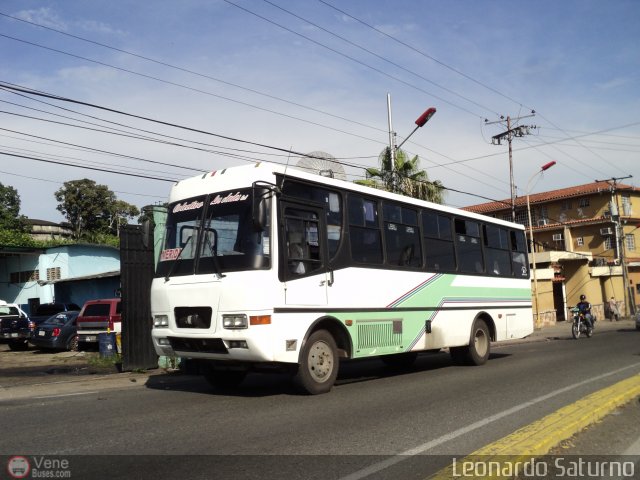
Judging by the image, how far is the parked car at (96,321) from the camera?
18688 mm

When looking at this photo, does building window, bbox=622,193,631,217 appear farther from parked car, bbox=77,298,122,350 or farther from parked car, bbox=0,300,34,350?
parked car, bbox=0,300,34,350

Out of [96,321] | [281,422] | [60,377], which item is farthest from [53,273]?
[281,422]

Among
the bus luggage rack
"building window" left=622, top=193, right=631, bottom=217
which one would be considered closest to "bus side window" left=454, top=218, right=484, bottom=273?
the bus luggage rack

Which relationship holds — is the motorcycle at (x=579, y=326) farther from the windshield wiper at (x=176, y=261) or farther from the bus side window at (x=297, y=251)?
the windshield wiper at (x=176, y=261)

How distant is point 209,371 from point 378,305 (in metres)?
3.01

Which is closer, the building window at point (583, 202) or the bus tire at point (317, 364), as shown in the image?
the bus tire at point (317, 364)

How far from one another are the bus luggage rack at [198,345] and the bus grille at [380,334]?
96.5 inches

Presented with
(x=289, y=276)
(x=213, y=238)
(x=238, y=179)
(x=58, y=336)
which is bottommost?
(x=58, y=336)

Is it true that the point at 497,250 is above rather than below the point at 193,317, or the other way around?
above

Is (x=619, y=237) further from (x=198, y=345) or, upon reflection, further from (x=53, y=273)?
(x=198, y=345)

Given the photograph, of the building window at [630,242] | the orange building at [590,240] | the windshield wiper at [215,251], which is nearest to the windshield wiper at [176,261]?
the windshield wiper at [215,251]

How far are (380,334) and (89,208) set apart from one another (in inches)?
1949

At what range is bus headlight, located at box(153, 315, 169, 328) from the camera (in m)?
8.52

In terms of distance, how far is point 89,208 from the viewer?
53.4 m
